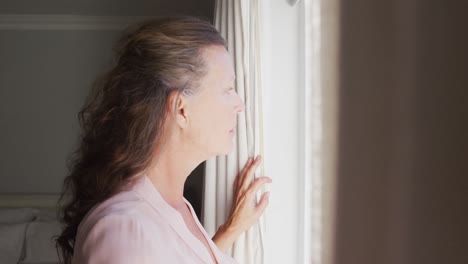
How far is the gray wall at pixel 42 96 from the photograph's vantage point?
3.62m

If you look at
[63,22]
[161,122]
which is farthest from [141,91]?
[63,22]

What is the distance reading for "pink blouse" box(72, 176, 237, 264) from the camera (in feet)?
2.85

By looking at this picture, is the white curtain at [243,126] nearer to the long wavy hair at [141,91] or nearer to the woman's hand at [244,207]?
the woman's hand at [244,207]

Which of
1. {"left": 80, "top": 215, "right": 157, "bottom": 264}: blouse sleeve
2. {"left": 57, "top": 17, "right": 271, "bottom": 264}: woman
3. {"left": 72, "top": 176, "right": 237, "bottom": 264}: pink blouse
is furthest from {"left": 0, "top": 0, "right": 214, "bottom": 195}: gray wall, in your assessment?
{"left": 80, "top": 215, "right": 157, "bottom": 264}: blouse sleeve

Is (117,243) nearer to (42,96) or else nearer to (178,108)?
(178,108)

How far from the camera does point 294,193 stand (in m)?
1.64

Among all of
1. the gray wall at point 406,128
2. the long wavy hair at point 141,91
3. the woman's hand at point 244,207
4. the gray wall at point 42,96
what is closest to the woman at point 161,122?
the long wavy hair at point 141,91

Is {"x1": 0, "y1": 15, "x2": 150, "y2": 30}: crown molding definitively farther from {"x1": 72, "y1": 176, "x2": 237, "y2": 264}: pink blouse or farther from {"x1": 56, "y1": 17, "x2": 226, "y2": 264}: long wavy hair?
{"x1": 72, "y1": 176, "x2": 237, "y2": 264}: pink blouse

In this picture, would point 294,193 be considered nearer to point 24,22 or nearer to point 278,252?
point 278,252

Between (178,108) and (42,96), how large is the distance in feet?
9.44

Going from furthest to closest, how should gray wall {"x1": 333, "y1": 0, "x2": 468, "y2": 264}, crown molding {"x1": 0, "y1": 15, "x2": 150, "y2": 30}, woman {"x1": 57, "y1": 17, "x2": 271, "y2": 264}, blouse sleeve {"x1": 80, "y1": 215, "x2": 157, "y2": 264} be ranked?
1. crown molding {"x1": 0, "y1": 15, "x2": 150, "y2": 30}
2. woman {"x1": 57, "y1": 17, "x2": 271, "y2": 264}
3. blouse sleeve {"x1": 80, "y1": 215, "x2": 157, "y2": 264}
4. gray wall {"x1": 333, "y1": 0, "x2": 468, "y2": 264}

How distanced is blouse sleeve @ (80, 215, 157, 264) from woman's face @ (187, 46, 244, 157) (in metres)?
0.29

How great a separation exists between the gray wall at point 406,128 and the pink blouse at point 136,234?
693 mm

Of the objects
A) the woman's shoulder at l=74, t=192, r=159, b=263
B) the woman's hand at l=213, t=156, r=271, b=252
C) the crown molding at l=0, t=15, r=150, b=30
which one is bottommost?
the woman's hand at l=213, t=156, r=271, b=252
